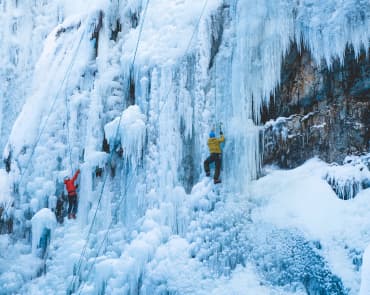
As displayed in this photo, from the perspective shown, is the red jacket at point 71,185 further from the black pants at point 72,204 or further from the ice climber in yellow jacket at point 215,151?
the ice climber in yellow jacket at point 215,151

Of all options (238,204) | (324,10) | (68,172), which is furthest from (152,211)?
(324,10)

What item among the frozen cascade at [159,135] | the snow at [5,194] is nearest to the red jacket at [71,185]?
the frozen cascade at [159,135]

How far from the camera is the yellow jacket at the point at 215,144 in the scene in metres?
6.51

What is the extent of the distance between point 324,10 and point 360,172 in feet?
6.66

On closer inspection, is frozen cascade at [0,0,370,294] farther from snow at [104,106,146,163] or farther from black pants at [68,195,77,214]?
black pants at [68,195,77,214]

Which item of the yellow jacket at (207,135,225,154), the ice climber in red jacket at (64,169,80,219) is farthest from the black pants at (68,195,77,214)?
the yellow jacket at (207,135,225,154)

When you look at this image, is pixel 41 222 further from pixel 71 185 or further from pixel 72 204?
pixel 71 185

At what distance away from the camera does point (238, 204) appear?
6.38 m

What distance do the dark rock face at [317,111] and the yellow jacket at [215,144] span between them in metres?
0.59

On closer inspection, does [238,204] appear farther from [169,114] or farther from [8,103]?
[8,103]

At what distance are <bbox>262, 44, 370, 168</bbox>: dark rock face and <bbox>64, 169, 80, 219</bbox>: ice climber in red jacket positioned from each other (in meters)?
3.04

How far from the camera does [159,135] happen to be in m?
7.30

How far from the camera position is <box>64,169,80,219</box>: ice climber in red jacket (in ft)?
25.5

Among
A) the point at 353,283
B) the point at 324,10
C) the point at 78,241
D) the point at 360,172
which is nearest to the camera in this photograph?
the point at 353,283
